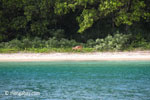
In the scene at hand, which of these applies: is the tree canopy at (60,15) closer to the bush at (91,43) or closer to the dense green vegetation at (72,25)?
the dense green vegetation at (72,25)

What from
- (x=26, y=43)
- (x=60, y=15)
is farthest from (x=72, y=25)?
(x=26, y=43)


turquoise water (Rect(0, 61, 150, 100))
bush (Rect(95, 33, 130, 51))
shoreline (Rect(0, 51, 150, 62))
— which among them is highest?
bush (Rect(95, 33, 130, 51))

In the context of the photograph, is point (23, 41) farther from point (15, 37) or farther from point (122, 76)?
point (122, 76)

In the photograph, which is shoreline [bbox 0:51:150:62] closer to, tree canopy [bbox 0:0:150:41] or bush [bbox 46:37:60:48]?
bush [bbox 46:37:60:48]

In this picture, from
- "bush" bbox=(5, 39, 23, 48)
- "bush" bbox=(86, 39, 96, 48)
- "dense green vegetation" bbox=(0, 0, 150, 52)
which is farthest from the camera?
"bush" bbox=(86, 39, 96, 48)

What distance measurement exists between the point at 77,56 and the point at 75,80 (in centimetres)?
737

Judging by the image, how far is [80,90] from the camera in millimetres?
13312

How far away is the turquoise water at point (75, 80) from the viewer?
12438 millimetres

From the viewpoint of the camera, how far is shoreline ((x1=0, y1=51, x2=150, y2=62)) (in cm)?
2239

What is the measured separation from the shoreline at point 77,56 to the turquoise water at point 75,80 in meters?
1.42

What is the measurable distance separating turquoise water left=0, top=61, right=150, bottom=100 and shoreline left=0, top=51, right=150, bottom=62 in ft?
4.65

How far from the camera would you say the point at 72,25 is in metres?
29.7

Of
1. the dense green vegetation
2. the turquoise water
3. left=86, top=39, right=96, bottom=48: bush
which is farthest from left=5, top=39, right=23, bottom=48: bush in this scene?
left=86, top=39, right=96, bottom=48: bush

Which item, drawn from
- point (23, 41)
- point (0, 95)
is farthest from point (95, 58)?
point (0, 95)
